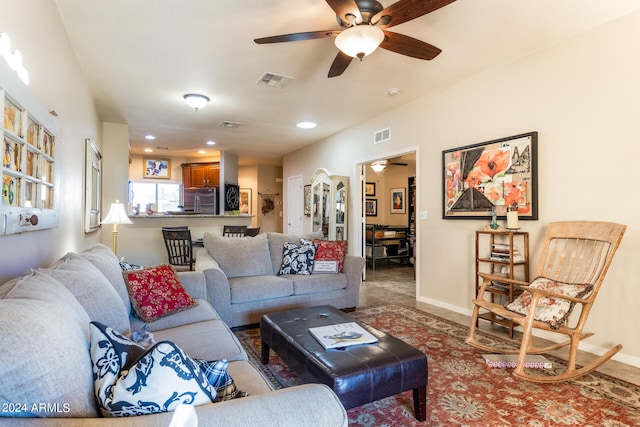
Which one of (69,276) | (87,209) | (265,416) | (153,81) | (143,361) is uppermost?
(153,81)

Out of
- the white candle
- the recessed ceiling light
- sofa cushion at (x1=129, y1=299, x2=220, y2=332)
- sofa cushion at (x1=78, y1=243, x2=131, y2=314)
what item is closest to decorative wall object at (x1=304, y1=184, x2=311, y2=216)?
the recessed ceiling light

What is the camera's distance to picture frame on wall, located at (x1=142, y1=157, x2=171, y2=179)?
8367 mm

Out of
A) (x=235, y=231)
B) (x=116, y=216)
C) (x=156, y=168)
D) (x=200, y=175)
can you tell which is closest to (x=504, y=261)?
(x=235, y=231)

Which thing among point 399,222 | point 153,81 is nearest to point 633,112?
point 153,81

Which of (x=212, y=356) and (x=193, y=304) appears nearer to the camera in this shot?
(x=212, y=356)

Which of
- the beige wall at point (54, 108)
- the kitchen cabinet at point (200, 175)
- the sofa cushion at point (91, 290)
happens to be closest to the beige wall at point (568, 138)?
the sofa cushion at point (91, 290)

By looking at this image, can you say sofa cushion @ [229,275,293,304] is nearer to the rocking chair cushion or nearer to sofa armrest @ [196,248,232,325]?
sofa armrest @ [196,248,232,325]

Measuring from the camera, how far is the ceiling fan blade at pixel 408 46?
2.29 m

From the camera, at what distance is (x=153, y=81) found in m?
3.53

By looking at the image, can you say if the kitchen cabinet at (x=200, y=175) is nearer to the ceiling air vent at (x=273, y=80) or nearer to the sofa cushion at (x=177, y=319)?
the ceiling air vent at (x=273, y=80)

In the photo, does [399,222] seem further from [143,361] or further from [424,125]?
[143,361]

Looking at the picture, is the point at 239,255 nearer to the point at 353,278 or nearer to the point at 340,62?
the point at 353,278

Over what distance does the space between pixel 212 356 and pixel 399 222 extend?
7.14m

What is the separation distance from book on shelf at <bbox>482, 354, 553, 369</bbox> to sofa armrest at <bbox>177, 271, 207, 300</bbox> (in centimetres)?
217
